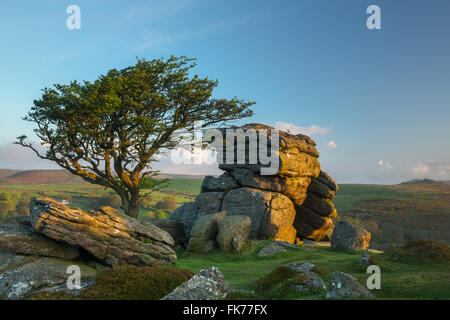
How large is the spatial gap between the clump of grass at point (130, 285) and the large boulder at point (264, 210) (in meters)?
22.2

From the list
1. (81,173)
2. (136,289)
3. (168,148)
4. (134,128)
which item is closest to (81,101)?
(134,128)

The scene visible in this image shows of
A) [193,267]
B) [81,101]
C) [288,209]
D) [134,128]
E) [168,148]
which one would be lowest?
Answer: [193,267]

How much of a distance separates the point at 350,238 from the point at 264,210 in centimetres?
995

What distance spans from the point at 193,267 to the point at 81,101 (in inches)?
785

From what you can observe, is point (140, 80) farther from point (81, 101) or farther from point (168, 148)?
point (168, 148)

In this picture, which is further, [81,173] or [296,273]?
[81,173]

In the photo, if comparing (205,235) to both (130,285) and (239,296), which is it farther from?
(239,296)

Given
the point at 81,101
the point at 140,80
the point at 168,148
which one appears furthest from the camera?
the point at 168,148

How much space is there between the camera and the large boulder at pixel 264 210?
32.9 metres

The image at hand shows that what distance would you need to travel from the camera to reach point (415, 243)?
18219 millimetres

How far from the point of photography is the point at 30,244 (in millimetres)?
17312

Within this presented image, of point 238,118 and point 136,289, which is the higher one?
point 238,118

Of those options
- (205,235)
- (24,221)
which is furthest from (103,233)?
(205,235)

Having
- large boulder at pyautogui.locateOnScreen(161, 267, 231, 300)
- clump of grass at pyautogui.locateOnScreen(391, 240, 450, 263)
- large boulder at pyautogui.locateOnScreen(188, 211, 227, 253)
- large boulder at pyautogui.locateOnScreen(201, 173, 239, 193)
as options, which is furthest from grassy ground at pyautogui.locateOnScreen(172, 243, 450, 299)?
large boulder at pyautogui.locateOnScreen(201, 173, 239, 193)
